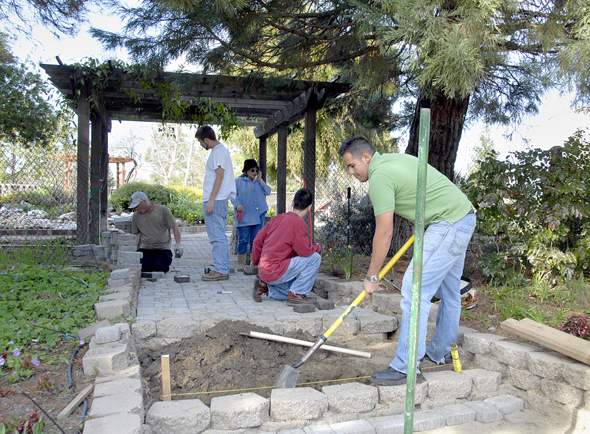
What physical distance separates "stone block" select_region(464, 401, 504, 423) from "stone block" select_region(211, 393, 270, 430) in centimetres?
135

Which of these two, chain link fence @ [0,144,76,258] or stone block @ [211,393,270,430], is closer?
stone block @ [211,393,270,430]

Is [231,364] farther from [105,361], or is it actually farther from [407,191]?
[407,191]

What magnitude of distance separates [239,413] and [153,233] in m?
4.19

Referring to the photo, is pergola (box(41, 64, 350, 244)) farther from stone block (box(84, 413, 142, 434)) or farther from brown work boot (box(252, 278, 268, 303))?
stone block (box(84, 413, 142, 434))

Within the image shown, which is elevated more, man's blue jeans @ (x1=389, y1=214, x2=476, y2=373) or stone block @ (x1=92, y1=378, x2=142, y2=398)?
man's blue jeans @ (x1=389, y1=214, x2=476, y2=373)

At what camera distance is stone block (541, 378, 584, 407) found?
282 centimetres

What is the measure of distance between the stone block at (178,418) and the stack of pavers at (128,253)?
334cm

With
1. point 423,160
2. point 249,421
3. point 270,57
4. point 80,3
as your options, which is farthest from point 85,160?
point 423,160

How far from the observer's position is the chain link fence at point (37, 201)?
25.4 feet

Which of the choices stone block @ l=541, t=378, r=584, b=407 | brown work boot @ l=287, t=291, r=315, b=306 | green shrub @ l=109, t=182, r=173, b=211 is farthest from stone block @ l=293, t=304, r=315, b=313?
green shrub @ l=109, t=182, r=173, b=211

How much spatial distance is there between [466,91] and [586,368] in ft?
7.23

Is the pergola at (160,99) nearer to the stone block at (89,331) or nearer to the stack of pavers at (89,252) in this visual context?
the stack of pavers at (89,252)

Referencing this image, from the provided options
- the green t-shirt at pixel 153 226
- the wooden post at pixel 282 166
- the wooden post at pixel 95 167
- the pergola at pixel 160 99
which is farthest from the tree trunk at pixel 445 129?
the wooden post at pixel 95 167

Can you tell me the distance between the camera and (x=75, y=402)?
243 cm
